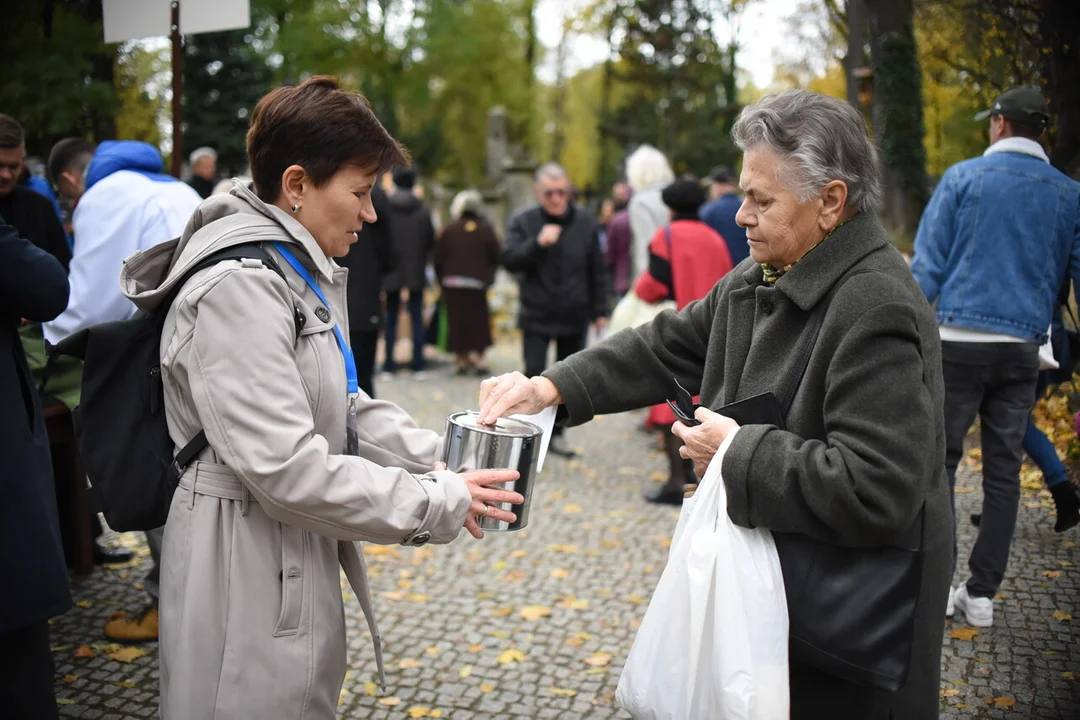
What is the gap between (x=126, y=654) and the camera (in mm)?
4215

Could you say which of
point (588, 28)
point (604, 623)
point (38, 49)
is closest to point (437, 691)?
point (604, 623)

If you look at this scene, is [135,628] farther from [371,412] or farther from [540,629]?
[371,412]

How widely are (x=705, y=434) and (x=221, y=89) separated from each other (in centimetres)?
1862

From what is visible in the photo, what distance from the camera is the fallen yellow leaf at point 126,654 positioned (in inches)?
164

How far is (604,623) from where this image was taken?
4633 millimetres

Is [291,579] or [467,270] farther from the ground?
[291,579]

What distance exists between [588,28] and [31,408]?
A: 3220 centimetres

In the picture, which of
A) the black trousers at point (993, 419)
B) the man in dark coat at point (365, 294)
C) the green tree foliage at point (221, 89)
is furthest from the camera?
the green tree foliage at point (221, 89)

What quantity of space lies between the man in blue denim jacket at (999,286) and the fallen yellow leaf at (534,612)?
1.92 m

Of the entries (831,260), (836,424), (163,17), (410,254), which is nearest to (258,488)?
(836,424)

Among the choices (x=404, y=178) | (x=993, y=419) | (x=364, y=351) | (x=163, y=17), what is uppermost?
(x=163, y=17)

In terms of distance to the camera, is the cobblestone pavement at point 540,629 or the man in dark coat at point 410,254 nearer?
the cobblestone pavement at point 540,629

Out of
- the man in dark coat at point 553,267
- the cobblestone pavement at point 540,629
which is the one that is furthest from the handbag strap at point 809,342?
the man in dark coat at point 553,267

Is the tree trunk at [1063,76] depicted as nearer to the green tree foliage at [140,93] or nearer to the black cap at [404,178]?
the green tree foliage at [140,93]
